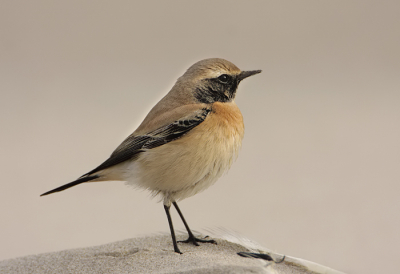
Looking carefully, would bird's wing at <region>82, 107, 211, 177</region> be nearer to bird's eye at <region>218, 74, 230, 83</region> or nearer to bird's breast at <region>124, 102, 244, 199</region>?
bird's breast at <region>124, 102, 244, 199</region>

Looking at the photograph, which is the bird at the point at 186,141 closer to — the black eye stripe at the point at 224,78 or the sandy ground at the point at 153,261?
the black eye stripe at the point at 224,78

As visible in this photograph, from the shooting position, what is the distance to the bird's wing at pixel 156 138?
153 inches

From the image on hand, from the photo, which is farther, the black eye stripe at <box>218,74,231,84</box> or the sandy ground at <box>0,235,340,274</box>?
the black eye stripe at <box>218,74,231,84</box>

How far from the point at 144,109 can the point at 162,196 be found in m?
0.94

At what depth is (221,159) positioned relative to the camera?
392 cm

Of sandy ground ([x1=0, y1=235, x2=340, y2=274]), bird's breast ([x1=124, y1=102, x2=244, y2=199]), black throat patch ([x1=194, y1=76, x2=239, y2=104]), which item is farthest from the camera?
black throat patch ([x1=194, y1=76, x2=239, y2=104])

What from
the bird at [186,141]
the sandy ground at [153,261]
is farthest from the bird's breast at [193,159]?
the sandy ground at [153,261]

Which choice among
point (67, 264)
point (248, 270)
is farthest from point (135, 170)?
point (248, 270)

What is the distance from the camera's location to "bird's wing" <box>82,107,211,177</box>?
12.8ft

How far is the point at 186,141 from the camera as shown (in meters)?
3.83

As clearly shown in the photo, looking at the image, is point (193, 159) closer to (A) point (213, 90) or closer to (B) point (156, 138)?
(B) point (156, 138)

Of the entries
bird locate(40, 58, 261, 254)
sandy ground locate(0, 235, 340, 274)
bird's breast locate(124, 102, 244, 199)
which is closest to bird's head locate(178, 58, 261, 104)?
bird locate(40, 58, 261, 254)

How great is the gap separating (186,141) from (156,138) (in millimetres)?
309

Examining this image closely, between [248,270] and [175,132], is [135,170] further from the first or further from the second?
[248,270]
